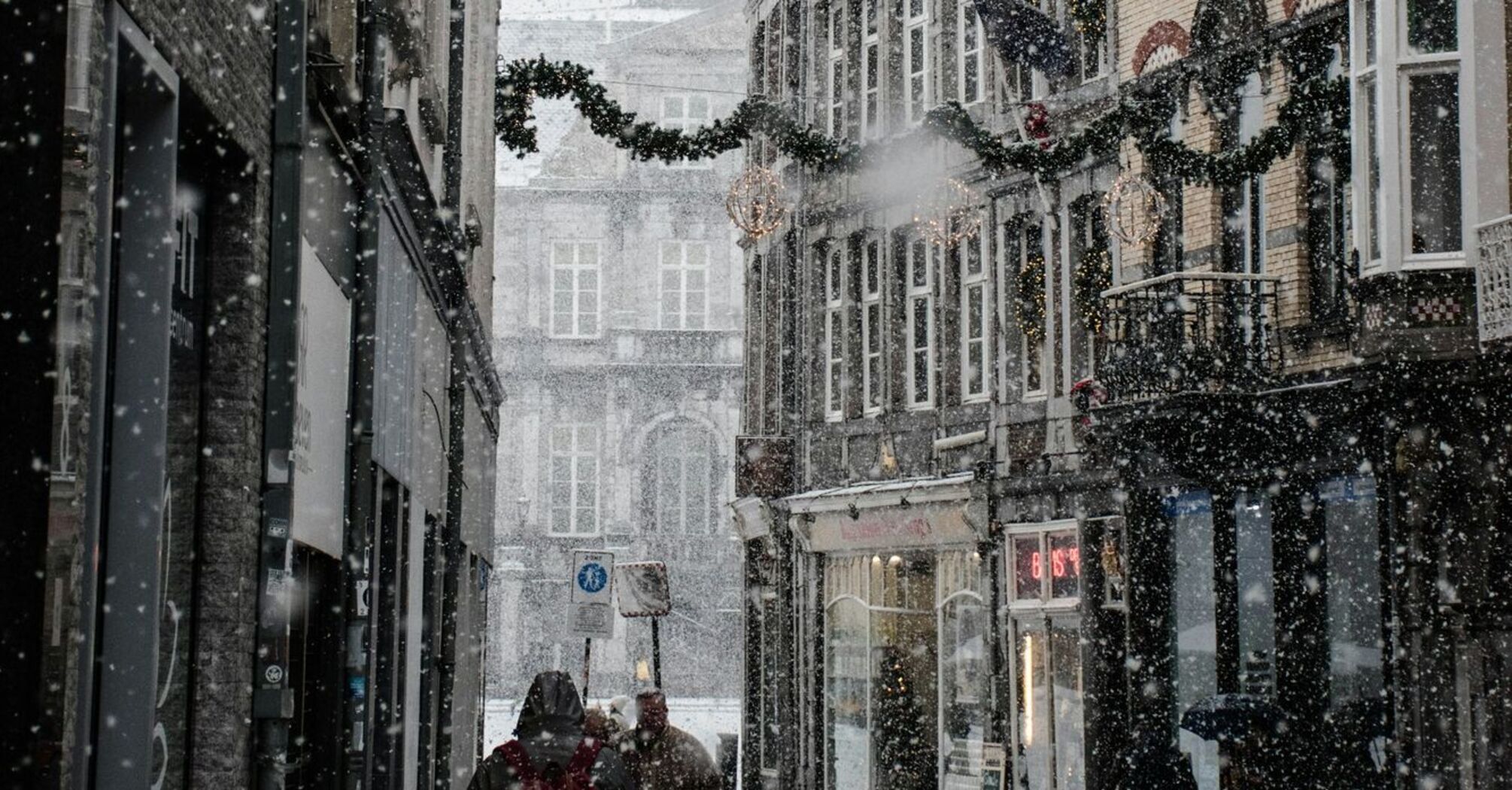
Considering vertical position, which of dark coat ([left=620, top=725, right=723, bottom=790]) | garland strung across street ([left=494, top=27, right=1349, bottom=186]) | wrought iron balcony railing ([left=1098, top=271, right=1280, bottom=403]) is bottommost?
dark coat ([left=620, top=725, right=723, bottom=790])

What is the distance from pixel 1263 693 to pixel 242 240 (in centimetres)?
1364

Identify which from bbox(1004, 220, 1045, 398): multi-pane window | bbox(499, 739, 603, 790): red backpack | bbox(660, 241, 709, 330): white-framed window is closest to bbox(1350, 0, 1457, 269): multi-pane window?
bbox(1004, 220, 1045, 398): multi-pane window

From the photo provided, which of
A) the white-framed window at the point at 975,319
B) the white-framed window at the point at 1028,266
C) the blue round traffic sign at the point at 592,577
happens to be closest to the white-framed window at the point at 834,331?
the white-framed window at the point at 975,319

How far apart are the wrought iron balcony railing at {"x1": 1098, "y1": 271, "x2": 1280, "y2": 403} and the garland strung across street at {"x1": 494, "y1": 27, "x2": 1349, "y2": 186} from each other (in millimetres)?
1113

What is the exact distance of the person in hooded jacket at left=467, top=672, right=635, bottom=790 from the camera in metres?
9.84

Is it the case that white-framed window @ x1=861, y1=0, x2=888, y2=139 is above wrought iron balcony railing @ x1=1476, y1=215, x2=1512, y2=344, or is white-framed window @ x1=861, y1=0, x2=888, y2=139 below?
above

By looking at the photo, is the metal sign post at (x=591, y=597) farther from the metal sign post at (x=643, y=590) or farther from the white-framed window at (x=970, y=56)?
the white-framed window at (x=970, y=56)

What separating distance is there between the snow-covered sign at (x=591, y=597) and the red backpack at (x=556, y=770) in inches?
393

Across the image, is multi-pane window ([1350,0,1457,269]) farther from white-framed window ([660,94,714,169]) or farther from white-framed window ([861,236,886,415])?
white-framed window ([660,94,714,169])

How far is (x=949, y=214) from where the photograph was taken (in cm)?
2314

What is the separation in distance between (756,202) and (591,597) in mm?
4705

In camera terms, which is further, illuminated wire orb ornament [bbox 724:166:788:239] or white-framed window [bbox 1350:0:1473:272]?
illuminated wire orb ornament [bbox 724:166:788:239]

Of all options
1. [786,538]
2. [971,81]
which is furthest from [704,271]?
[971,81]

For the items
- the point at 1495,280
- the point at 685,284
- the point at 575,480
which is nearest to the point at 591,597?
the point at 1495,280
